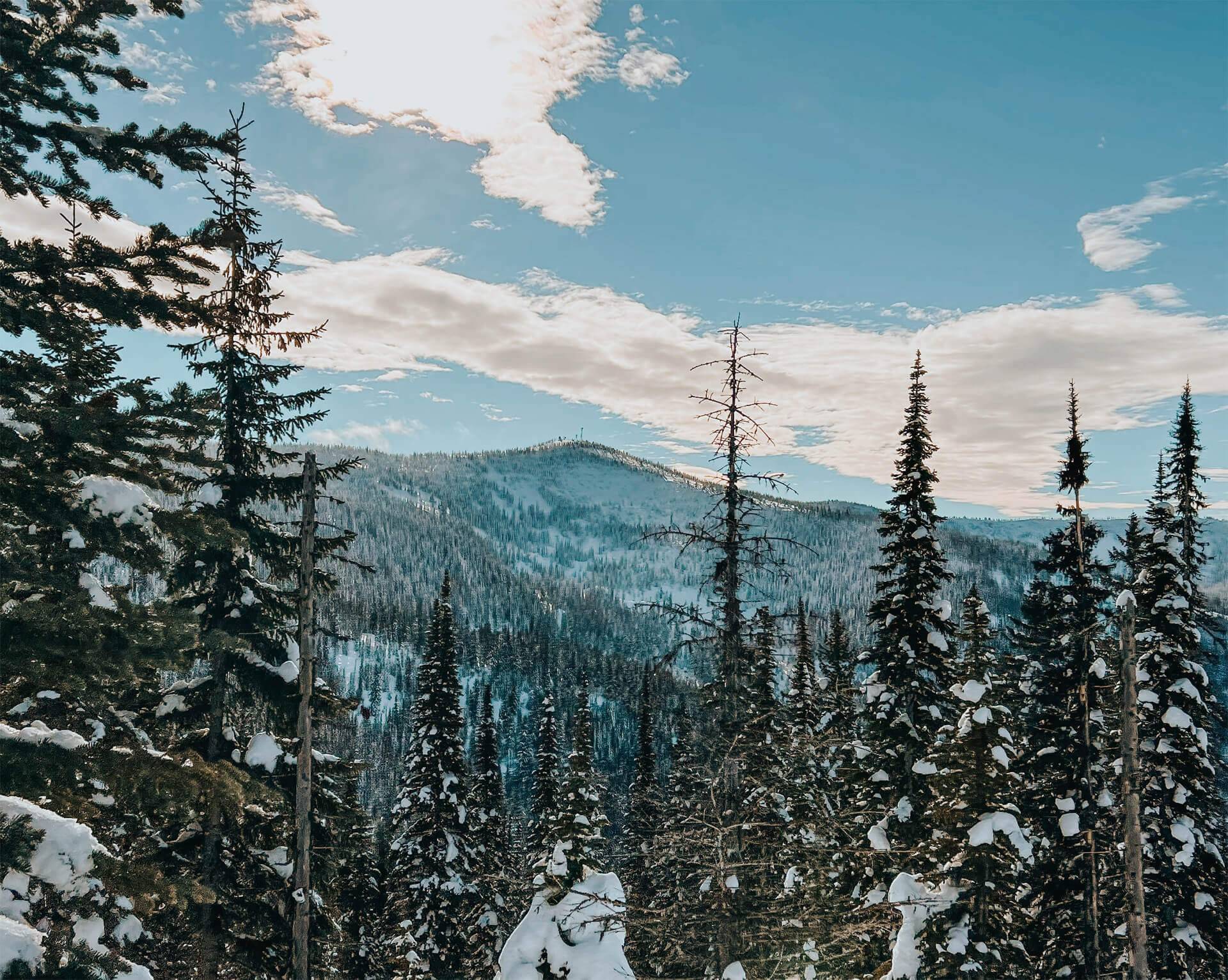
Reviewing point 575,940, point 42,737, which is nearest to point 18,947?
point 42,737

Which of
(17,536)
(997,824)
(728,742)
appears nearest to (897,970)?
(997,824)

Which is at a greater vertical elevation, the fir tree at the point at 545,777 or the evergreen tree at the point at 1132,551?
the evergreen tree at the point at 1132,551

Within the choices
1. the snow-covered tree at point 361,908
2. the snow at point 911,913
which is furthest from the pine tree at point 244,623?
the snow-covered tree at point 361,908

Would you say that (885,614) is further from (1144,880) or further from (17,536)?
(17,536)

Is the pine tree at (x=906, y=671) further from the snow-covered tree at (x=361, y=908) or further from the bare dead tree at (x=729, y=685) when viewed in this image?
the snow-covered tree at (x=361, y=908)

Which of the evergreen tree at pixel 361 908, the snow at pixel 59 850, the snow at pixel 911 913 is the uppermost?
the snow at pixel 59 850

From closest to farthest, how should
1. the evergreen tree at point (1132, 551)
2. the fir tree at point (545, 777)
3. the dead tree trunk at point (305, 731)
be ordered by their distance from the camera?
the dead tree trunk at point (305, 731)
the evergreen tree at point (1132, 551)
the fir tree at point (545, 777)

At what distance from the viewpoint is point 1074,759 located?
19953mm

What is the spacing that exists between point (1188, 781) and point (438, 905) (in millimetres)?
25443

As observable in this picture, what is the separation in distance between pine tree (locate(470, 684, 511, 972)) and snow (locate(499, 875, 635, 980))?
44.4 feet

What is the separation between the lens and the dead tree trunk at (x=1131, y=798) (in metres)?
12.7

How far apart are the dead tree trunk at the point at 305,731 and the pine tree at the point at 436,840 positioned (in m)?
16.5

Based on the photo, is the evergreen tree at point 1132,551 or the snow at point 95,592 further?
the evergreen tree at point 1132,551

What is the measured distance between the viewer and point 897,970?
604 inches
